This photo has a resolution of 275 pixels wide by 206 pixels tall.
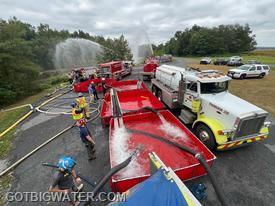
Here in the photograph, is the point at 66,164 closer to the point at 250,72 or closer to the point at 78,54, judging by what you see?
the point at 250,72

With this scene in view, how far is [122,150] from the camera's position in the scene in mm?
5488

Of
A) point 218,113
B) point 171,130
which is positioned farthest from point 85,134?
point 218,113

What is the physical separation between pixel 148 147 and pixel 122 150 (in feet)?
3.02

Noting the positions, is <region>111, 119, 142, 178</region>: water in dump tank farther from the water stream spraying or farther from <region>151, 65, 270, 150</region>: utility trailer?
the water stream spraying

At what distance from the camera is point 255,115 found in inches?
218

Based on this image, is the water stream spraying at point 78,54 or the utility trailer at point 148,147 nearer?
the utility trailer at point 148,147

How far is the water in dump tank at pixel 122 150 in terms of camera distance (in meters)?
4.55

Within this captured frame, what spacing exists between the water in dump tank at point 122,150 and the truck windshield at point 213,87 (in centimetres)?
390

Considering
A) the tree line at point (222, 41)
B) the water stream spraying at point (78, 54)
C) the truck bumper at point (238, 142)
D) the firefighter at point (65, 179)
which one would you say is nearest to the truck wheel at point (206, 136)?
the truck bumper at point (238, 142)

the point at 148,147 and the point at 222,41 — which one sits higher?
the point at 222,41

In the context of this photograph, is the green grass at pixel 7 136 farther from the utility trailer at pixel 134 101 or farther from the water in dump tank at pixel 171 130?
the water in dump tank at pixel 171 130

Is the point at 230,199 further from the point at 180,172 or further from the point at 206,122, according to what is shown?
the point at 206,122

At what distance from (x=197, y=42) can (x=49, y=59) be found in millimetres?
66943

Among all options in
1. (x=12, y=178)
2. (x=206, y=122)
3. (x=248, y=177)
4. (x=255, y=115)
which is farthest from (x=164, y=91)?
(x=12, y=178)
